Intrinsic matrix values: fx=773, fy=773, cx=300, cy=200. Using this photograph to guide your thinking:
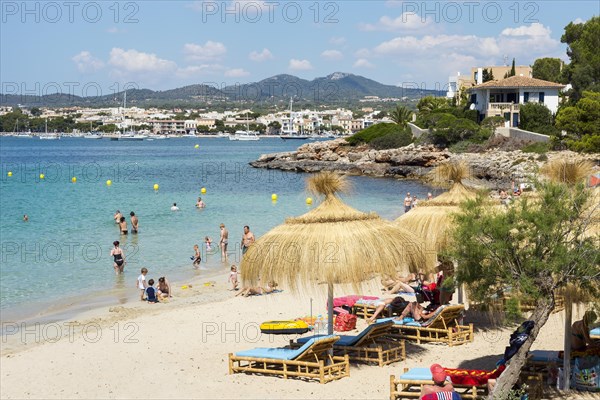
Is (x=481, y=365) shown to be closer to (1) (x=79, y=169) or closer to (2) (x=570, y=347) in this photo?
(2) (x=570, y=347)

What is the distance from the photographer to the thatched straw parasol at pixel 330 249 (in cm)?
991

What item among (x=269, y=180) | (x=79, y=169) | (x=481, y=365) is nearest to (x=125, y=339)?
(x=481, y=365)

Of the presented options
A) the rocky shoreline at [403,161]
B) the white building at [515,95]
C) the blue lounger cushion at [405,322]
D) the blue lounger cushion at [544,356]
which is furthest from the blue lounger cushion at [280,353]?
the white building at [515,95]

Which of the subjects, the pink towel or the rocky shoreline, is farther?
the rocky shoreline

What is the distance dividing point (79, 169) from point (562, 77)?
4563 cm

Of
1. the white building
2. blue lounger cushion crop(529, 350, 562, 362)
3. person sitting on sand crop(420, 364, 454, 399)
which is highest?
the white building

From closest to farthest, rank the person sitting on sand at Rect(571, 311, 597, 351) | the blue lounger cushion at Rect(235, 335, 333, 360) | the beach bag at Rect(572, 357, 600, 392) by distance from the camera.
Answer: the beach bag at Rect(572, 357, 600, 392)
the person sitting on sand at Rect(571, 311, 597, 351)
the blue lounger cushion at Rect(235, 335, 333, 360)

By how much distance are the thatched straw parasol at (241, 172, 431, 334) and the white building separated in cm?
4899

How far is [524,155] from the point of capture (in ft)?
157

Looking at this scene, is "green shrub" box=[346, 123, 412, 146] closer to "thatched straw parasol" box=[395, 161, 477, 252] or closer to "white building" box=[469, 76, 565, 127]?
"white building" box=[469, 76, 565, 127]

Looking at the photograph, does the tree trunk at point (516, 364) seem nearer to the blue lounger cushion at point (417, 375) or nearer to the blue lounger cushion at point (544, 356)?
the blue lounger cushion at point (417, 375)

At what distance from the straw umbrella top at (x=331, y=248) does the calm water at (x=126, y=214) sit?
1805mm

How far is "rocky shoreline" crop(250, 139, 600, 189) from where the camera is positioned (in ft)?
150

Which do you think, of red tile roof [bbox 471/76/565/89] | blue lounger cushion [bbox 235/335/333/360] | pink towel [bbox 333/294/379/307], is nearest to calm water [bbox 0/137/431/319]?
pink towel [bbox 333/294/379/307]
